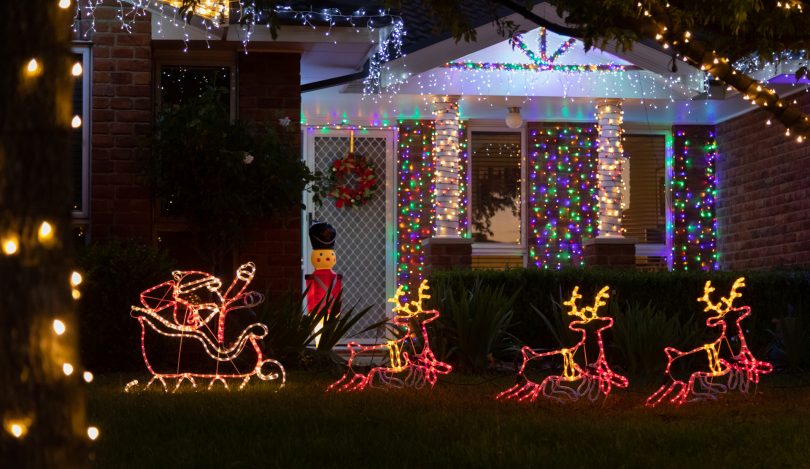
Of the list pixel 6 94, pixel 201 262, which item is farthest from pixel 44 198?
pixel 201 262

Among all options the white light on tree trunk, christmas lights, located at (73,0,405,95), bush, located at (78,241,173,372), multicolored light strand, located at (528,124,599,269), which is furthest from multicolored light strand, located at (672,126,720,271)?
bush, located at (78,241,173,372)

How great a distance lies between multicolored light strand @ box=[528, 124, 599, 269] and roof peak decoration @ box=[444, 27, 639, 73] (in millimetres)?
1704

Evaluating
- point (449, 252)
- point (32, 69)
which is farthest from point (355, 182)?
point (32, 69)

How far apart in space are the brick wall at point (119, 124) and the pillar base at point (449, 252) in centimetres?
399

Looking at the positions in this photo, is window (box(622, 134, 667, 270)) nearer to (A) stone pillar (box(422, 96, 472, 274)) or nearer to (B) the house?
(B) the house

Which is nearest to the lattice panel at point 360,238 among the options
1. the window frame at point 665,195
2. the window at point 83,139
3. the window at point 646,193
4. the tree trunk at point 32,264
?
the window at point 646,193

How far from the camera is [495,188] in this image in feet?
54.6

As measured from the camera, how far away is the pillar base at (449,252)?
14.5m

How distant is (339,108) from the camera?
15.6 metres

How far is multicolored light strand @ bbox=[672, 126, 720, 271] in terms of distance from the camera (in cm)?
1672

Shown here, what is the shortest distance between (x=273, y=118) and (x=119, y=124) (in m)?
1.54

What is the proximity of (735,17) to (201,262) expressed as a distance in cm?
638

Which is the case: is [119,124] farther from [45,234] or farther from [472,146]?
[45,234]

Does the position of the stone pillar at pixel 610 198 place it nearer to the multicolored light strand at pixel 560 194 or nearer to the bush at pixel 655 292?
the multicolored light strand at pixel 560 194
